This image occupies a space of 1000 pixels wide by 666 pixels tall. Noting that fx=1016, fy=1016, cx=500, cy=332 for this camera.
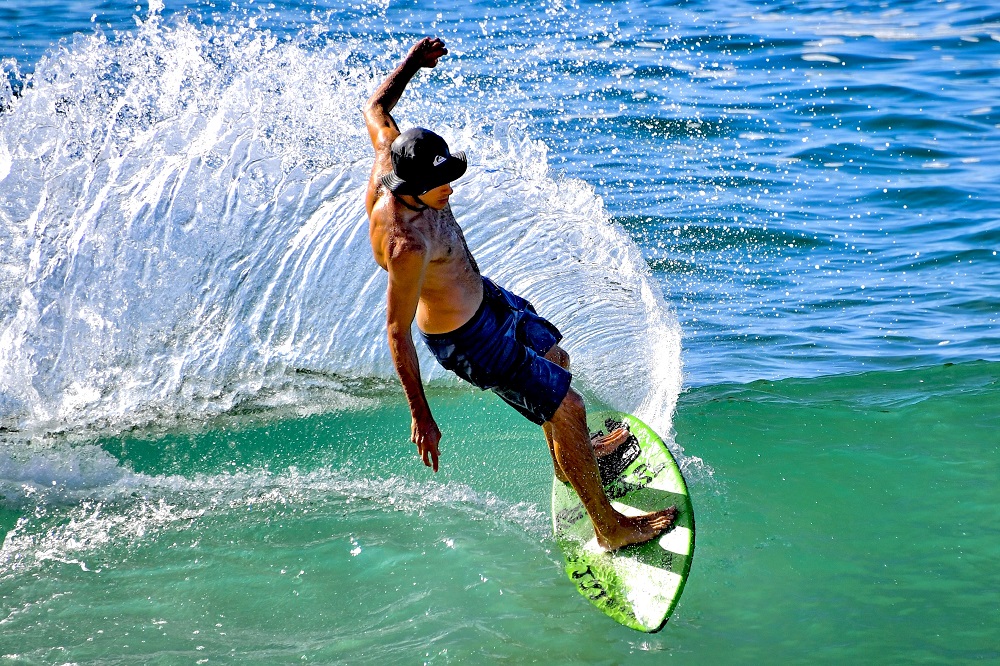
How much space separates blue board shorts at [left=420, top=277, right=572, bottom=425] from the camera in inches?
175

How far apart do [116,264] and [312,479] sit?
6.03 feet

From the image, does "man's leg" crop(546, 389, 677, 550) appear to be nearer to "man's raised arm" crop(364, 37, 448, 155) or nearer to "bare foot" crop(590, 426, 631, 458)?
"bare foot" crop(590, 426, 631, 458)

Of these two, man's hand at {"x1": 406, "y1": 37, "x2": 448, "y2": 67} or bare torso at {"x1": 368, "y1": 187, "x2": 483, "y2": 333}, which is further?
man's hand at {"x1": 406, "y1": 37, "x2": 448, "y2": 67}

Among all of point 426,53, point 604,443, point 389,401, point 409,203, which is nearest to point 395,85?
point 426,53

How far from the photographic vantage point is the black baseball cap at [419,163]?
398 centimetres

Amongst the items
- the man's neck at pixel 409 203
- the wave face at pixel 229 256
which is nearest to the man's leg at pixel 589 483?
the man's neck at pixel 409 203

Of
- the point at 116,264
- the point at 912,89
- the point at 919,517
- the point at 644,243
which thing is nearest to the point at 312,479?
the point at 116,264

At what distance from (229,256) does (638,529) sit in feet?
10.5

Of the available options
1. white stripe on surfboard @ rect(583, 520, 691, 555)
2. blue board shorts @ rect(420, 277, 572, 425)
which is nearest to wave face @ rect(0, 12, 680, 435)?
white stripe on surfboard @ rect(583, 520, 691, 555)

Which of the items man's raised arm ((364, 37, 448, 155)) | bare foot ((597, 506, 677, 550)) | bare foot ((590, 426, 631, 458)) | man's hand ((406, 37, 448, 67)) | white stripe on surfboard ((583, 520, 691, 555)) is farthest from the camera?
bare foot ((590, 426, 631, 458))

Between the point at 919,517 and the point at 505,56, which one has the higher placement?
the point at 505,56

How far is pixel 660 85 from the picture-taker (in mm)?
13656

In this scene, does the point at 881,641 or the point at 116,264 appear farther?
the point at 116,264

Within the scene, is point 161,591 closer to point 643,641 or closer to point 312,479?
point 312,479
